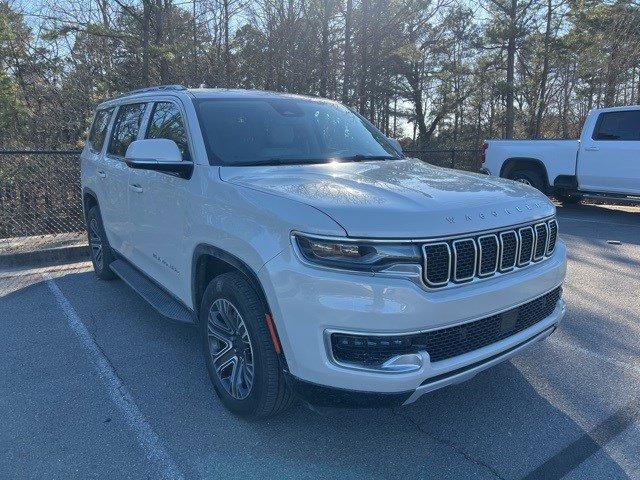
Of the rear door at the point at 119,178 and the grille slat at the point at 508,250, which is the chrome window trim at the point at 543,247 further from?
the rear door at the point at 119,178

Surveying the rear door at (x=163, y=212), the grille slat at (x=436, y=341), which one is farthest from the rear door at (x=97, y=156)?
the grille slat at (x=436, y=341)

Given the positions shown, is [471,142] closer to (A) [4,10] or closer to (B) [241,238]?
(A) [4,10]

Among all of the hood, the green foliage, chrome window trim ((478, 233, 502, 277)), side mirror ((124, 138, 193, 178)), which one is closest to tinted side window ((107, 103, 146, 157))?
side mirror ((124, 138, 193, 178))

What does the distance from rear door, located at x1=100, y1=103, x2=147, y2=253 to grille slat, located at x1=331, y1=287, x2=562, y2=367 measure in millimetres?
2898

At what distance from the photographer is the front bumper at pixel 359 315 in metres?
2.32

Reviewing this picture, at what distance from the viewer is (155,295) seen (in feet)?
13.5

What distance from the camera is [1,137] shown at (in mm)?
13719

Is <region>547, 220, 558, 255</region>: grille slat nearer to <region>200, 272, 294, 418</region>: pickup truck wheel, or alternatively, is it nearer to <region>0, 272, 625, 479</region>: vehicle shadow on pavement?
<region>0, 272, 625, 479</region>: vehicle shadow on pavement

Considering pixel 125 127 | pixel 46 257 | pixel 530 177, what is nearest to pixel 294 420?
pixel 125 127

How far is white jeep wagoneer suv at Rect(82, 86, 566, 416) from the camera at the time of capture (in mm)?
2369

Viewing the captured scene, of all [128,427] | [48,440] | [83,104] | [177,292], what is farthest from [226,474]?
[83,104]

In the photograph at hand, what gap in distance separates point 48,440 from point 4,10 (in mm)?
16042

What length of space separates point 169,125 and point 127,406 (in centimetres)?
203

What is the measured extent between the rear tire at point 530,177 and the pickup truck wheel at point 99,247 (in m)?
8.58
